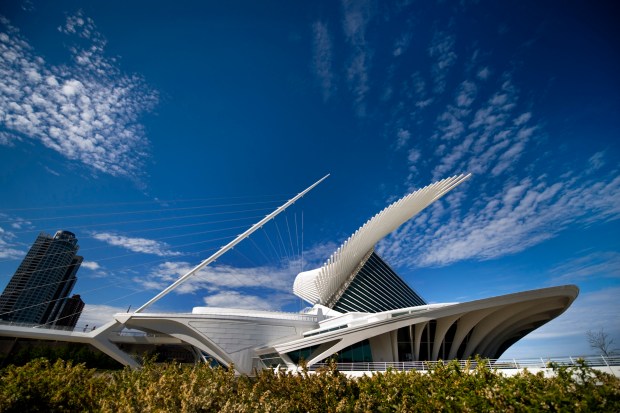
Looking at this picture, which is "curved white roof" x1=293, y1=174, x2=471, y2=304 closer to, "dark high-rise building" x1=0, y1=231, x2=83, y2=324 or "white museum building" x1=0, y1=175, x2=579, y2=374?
"white museum building" x1=0, y1=175, x2=579, y2=374

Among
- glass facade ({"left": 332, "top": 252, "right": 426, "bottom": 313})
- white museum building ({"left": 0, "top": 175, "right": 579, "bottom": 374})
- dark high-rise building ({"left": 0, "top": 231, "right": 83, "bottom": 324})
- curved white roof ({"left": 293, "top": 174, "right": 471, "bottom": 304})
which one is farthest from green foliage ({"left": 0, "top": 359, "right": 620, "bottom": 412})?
dark high-rise building ({"left": 0, "top": 231, "right": 83, "bottom": 324})

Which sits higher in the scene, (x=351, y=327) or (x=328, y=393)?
(x=351, y=327)

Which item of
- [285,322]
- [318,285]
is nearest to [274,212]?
[285,322]

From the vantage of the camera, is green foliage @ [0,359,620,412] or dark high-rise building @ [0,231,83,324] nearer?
green foliage @ [0,359,620,412]

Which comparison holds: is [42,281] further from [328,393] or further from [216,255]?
[328,393]

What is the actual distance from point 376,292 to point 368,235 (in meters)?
10.1

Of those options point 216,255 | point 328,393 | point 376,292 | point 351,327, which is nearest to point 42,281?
point 216,255

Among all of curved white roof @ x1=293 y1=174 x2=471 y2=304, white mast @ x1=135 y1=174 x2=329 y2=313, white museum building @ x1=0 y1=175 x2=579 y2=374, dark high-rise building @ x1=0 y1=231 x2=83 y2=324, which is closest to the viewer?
white museum building @ x1=0 y1=175 x2=579 y2=374

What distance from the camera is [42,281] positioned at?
71.2 metres

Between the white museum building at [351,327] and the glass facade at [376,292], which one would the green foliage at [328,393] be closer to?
the white museum building at [351,327]

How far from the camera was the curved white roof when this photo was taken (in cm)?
3491

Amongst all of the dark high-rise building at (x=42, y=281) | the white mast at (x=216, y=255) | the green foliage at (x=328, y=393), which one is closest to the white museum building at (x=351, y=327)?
the white mast at (x=216, y=255)

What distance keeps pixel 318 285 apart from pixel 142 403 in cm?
3834

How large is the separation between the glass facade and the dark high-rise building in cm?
6435
